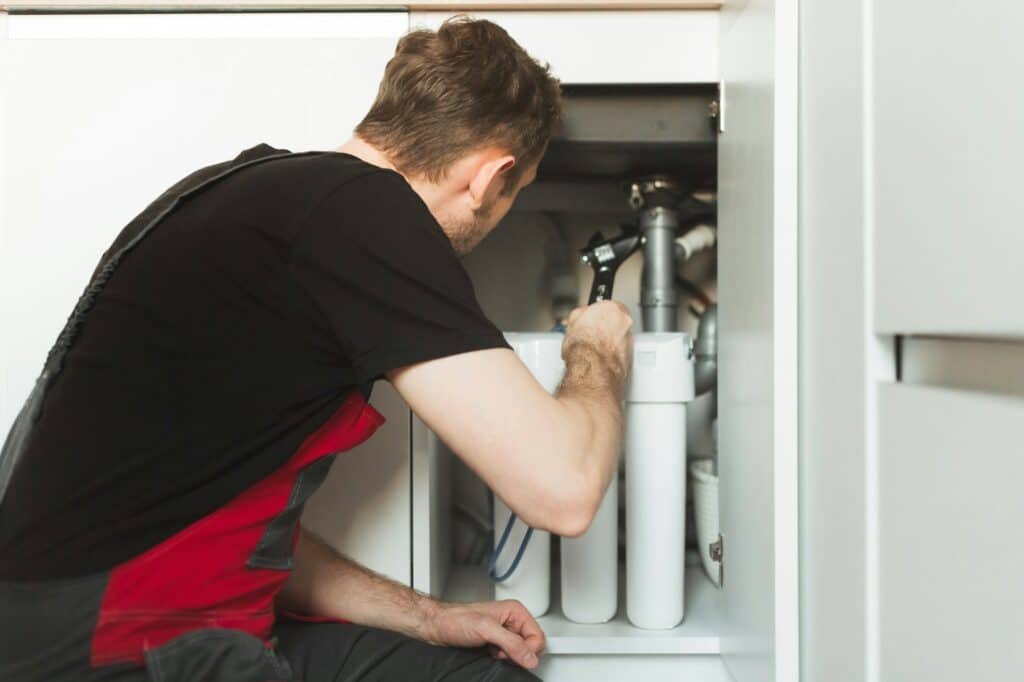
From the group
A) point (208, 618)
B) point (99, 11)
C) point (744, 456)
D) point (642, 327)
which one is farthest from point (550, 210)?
point (208, 618)

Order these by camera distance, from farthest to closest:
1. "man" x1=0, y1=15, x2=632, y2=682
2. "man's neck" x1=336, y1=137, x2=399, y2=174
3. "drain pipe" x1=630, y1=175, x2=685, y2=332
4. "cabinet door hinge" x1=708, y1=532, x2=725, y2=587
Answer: "drain pipe" x1=630, y1=175, x2=685, y2=332, "cabinet door hinge" x1=708, y1=532, x2=725, y2=587, "man's neck" x1=336, y1=137, x2=399, y2=174, "man" x1=0, y1=15, x2=632, y2=682

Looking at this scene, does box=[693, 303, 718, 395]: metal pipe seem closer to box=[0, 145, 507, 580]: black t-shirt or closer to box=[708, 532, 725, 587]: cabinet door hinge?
box=[708, 532, 725, 587]: cabinet door hinge

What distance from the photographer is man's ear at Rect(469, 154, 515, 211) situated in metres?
0.95

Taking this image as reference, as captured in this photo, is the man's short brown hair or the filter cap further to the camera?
the filter cap

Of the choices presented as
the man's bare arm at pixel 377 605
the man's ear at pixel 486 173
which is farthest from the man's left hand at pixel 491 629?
the man's ear at pixel 486 173

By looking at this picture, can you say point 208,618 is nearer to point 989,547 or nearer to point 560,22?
point 989,547

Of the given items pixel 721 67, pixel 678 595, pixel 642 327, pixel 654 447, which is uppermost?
pixel 721 67

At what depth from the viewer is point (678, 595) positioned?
112cm

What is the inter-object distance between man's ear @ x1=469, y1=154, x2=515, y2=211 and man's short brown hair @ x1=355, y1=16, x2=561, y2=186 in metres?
0.01

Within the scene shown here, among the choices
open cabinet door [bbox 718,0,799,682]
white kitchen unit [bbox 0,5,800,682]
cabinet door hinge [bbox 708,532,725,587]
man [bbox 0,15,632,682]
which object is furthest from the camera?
cabinet door hinge [bbox 708,532,725,587]

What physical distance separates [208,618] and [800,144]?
0.71 m

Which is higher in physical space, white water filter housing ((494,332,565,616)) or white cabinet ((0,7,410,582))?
white cabinet ((0,7,410,582))

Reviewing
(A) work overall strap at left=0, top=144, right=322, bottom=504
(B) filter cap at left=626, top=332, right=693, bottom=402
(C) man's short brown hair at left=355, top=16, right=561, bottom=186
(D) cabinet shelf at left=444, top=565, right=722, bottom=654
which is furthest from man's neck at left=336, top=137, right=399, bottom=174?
(D) cabinet shelf at left=444, top=565, right=722, bottom=654

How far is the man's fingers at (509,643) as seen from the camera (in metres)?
0.97
